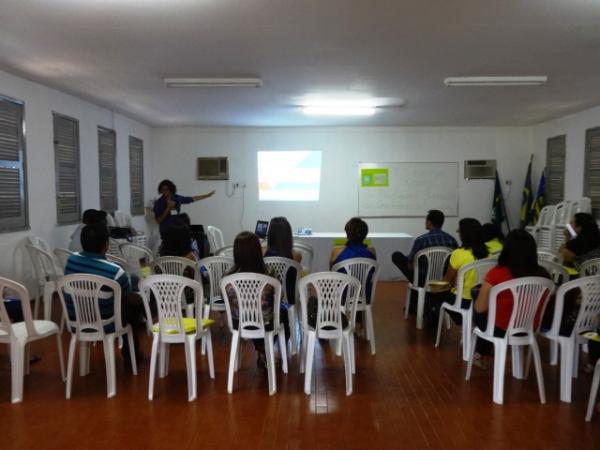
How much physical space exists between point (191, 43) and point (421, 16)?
1932mm

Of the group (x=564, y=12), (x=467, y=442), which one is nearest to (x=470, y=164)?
(x=564, y=12)

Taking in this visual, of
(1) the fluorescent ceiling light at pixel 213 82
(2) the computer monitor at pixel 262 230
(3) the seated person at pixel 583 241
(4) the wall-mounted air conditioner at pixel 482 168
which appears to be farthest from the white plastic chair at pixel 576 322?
(4) the wall-mounted air conditioner at pixel 482 168

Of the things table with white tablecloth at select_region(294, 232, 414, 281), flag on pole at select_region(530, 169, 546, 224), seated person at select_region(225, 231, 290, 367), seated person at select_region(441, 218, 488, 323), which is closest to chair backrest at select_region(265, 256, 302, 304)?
seated person at select_region(225, 231, 290, 367)

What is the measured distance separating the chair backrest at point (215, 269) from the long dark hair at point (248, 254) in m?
0.75

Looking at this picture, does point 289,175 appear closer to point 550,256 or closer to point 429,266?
point 429,266

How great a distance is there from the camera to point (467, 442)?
9.69ft

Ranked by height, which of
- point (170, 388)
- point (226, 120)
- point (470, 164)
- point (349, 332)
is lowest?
point (170, 388)

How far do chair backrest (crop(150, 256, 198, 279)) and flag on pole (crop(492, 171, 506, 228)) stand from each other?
7.41 meters

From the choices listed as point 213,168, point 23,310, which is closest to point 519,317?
point 23,310

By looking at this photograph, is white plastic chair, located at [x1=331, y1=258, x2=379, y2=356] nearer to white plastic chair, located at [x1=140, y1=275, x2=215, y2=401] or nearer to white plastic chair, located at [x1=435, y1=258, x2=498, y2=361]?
white plastic chair, located at [x1=435, y1=258, x2=498, y2=361]

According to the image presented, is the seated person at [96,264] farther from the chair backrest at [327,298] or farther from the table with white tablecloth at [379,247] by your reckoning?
the table with white tablecloth at [379,247]

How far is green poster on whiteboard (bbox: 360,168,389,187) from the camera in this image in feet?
34.3

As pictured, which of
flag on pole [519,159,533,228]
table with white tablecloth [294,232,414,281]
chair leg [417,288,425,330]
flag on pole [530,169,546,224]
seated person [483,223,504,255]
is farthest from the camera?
flag on pole [519,159,533,228]

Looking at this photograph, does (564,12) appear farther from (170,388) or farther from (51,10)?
(170,388)
